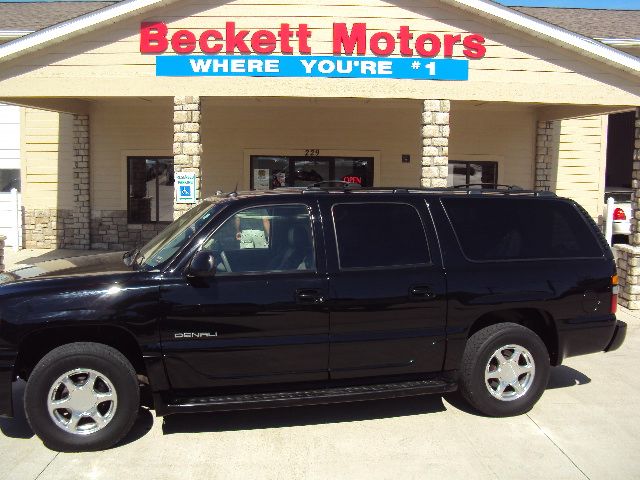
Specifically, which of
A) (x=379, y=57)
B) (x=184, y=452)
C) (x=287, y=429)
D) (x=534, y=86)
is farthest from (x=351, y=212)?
(x=534, y=86)

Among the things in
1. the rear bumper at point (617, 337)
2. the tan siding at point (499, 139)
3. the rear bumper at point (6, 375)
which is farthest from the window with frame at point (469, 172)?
the rear bumper at point (6, 375)

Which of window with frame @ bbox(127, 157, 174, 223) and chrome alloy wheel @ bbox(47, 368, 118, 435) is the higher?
window with frame @ bbox(127, 157, 174, 223)

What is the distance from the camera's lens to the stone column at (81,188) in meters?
14.1

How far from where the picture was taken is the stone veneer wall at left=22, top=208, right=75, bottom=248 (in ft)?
47.1

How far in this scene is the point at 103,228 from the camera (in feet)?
47.6

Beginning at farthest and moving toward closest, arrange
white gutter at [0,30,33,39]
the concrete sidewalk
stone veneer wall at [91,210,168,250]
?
stone veneer wall at [91,210,168,250], white gutter at [0,30,33,39], the concrete sidewalk

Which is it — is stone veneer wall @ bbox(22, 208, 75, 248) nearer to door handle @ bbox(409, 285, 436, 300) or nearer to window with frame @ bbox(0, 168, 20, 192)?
window with frame @ bbox(0, 168, 20, 192)

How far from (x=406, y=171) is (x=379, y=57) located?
5193 mm

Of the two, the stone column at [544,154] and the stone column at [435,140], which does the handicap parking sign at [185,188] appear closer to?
the stone column at [435,140]

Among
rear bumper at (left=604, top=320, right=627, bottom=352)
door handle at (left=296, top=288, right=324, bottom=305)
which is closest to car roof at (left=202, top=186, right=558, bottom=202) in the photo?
door handle at (left=296, top=288, right=324, bottom=305)

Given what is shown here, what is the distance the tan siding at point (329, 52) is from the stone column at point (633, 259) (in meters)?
1.16

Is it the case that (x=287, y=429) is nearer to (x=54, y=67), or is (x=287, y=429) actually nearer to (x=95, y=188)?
(x=54, y=67)

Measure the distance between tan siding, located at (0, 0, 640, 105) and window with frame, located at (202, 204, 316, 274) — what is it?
4.97 metres

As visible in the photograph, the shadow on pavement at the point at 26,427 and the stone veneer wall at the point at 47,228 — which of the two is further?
the stone veneer wall at the point at 47,228
